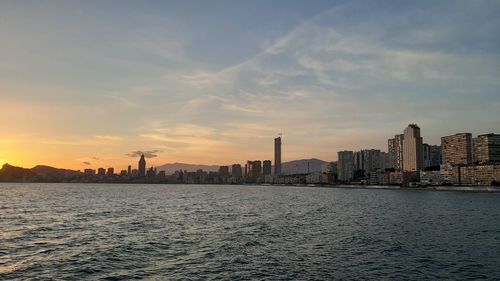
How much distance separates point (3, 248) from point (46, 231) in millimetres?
15628

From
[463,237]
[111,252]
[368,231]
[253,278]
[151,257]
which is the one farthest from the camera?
[368,231]

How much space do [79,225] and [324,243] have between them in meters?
42.3

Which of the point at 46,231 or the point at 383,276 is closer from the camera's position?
the point at 383,276

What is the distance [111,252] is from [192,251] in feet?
29.3

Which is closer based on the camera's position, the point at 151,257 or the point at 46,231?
the point at 151,257

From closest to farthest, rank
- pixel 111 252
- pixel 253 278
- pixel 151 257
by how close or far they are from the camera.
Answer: pixel 253 278 < pixel 151 257 < pixel 111 252

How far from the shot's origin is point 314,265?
4119 centimetres

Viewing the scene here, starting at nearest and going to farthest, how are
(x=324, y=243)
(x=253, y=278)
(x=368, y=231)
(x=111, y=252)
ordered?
1. (x=253, y=278)
2. (x=111, y=252)
3. (x=324, y=243)
4. (x=368, y=231)

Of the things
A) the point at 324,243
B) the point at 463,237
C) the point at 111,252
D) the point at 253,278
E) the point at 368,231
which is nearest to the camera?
the point at 253,278

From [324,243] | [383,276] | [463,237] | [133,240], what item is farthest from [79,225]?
[463,237]

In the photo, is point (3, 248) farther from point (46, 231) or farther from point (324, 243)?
point (324, 243)

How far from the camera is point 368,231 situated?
226 ft

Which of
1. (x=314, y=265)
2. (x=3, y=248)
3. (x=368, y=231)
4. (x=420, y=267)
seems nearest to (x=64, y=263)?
(x=3, y=248)

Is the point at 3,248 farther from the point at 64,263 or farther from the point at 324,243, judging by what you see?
the point at 324,243
